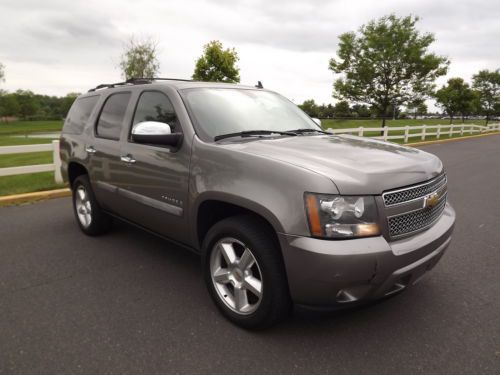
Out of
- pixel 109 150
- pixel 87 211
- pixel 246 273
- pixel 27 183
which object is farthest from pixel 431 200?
pixel 27 183

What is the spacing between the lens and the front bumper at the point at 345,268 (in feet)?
6.84

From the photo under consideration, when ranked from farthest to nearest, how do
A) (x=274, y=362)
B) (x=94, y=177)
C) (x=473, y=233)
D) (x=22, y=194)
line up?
1. (x=22, y=194)
2. (x=473, y=233)
3. (x=94, y=177)
4. (x=274, y=362)

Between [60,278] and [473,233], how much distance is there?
480 centimetres

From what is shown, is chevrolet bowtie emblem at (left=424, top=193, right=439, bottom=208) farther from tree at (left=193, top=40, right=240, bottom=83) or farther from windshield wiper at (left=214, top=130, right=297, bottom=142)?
tree at (left=193, top=40, right=240, bottom=83)

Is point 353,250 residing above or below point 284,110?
below

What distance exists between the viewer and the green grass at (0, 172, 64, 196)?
687cm

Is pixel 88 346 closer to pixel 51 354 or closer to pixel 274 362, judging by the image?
pixel 51 354

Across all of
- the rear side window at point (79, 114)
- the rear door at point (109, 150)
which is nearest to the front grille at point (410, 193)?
the rear door at point (109, 150)

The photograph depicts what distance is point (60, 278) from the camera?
3426 millimetres

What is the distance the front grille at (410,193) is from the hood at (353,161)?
0.13 ft

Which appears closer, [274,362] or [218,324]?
[274,362]

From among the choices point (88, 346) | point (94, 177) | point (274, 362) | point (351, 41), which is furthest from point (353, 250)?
point (351, 41)

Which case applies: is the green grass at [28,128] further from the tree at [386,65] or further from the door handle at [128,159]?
the door handle at [128,159]

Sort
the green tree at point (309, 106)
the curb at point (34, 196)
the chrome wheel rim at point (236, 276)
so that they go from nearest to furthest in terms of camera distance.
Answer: the chrome wheel rim at point (236, 276), the curb at point (34, 196), the green tree at point (309, 106)
